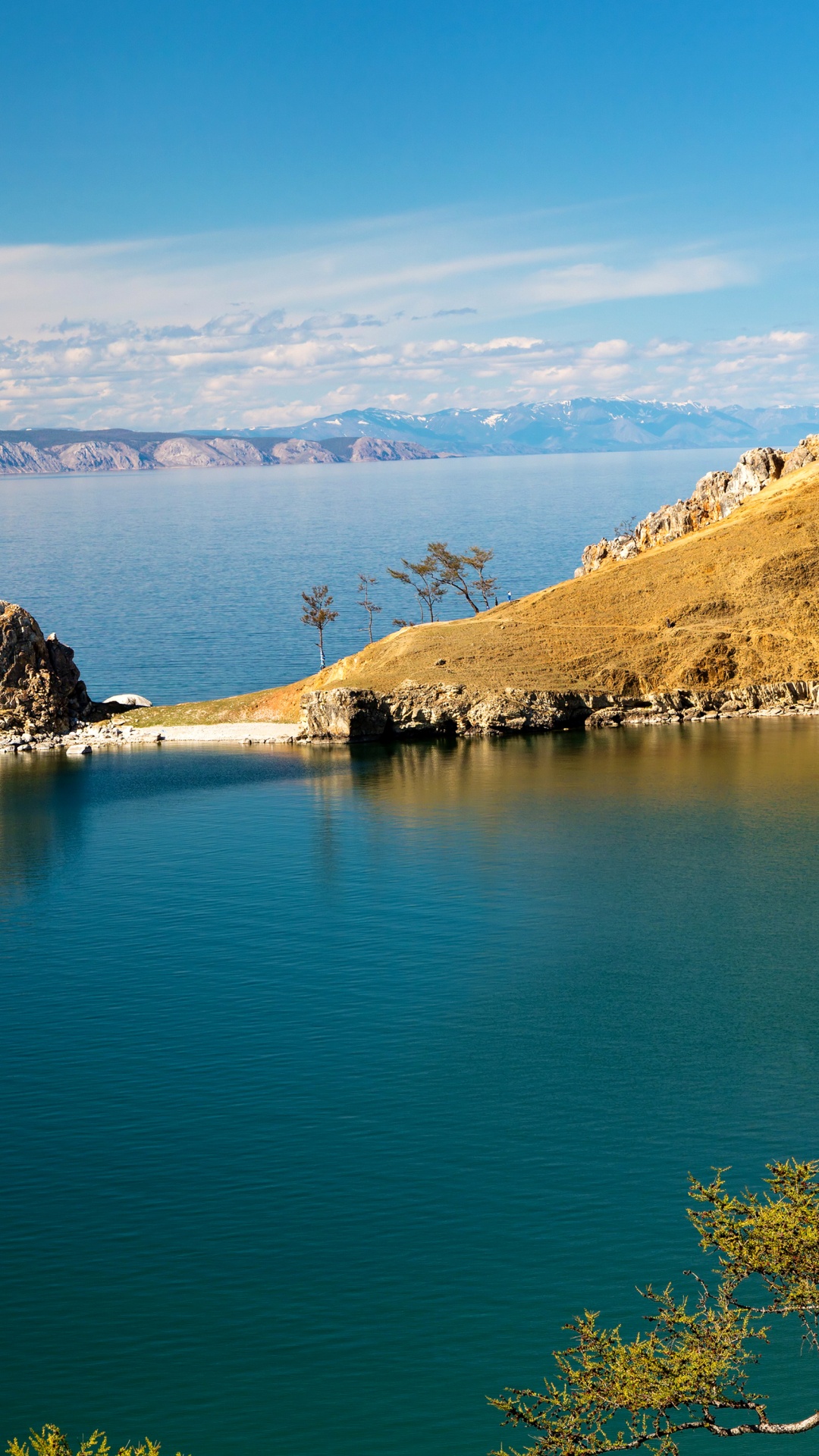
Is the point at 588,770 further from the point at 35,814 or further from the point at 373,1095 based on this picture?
the point at 373,1095

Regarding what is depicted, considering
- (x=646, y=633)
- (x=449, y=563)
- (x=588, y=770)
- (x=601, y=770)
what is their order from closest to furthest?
1. (x=601, y=770)
2. (x=588, y=770)
3. (x=646, y=633)
4. (x=449, y=563)

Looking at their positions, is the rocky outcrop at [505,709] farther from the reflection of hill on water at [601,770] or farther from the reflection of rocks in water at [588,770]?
the reflection of hill on water at [601,770]

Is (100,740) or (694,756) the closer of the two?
(694,756)

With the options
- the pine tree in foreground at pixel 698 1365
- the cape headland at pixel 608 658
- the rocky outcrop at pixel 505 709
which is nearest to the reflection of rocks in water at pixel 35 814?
the cape headland at pixel 608 658

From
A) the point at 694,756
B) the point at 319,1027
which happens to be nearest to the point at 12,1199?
the point at 319,1027

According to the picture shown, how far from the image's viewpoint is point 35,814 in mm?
98812

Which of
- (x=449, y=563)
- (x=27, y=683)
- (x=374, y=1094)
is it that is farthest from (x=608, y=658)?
(x=374, y=1094)

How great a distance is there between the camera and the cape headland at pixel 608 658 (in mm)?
125375

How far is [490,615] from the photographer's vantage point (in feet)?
473

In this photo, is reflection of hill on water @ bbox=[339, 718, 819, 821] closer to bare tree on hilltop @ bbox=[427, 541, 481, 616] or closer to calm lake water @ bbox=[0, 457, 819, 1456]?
calm lake water @ bbox=[0, 457, 819, 1456]

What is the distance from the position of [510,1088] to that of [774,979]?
16.3 meters

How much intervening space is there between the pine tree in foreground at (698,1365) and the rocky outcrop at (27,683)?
4452 inches

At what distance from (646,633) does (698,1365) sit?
113m

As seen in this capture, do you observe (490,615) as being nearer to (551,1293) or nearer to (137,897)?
(137,897)
